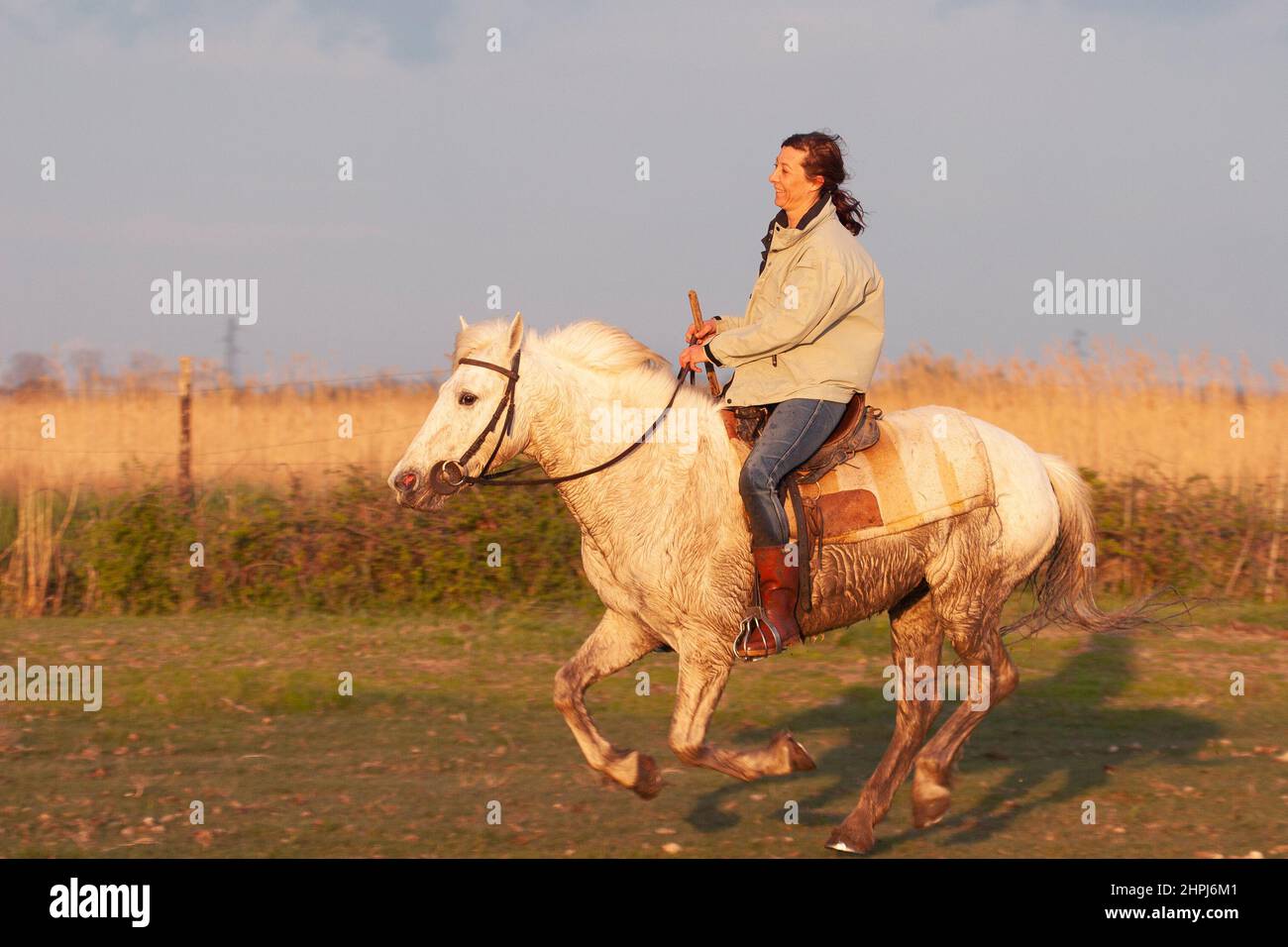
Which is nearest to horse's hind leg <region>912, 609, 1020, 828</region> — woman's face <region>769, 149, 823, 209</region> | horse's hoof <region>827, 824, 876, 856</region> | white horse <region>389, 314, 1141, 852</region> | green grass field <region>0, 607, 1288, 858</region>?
white horse <region>389, 314, 1141, 852</region>

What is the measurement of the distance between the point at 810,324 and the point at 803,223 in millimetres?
514

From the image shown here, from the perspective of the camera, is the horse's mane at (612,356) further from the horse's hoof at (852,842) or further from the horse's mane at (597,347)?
the horse's hoof at (852,842)

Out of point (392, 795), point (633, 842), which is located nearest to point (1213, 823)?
point (633, 842)

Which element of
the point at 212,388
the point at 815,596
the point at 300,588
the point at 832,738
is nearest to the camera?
the point at 815,596

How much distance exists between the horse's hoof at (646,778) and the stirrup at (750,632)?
2.04 ft

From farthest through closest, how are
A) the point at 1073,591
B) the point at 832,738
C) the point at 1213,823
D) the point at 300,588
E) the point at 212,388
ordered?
1. the point at 212,388
2. the point at 300,588
3. the point at 832,738
4. the point at 1073,591
5. the point at 1213,823

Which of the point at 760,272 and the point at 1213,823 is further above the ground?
the point at 760,272

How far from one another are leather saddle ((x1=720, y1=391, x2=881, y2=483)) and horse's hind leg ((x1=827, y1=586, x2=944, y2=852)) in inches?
37.2

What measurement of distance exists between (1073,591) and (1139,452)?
24.9ft

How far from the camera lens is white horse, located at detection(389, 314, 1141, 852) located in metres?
5.82

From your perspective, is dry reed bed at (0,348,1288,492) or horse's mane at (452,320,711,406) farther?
dry reed bed at (0,348,1288,492)

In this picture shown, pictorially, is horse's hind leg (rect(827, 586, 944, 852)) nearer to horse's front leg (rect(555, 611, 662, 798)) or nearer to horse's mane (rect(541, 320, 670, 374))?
horse's front leg (rect(555, 611, 662, 798))

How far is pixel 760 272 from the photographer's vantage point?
20.8 feet

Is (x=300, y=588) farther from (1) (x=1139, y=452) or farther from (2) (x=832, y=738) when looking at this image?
(1) (x=1139, y=452)
